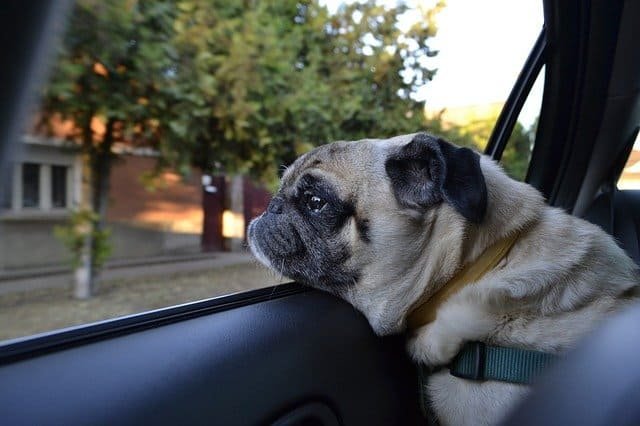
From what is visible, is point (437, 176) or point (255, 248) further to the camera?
point (255, 248)

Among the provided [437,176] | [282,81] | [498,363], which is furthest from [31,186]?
[282,81]

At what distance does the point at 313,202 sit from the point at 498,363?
36.7 inches

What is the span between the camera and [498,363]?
5.78 ft

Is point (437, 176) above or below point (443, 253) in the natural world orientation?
above

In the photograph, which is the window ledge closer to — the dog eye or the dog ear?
the dog eye

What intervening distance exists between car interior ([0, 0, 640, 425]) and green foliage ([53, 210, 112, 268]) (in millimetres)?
1037

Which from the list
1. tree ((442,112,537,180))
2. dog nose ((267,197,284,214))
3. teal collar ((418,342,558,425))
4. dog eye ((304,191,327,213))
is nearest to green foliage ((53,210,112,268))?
dog nose ((267,197,284,214))

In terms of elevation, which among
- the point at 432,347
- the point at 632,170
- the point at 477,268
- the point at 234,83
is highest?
the point at 234,83

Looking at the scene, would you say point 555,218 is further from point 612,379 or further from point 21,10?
point 21,10

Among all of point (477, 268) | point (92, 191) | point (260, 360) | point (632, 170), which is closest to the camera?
point (260, 360)

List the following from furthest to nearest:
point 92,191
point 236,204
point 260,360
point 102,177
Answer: point 236,204, point 102,177, point 92,191, point 260,360

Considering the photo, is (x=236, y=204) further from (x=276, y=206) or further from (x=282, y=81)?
(x=276, y=206)

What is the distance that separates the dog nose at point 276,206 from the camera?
2.32 metres

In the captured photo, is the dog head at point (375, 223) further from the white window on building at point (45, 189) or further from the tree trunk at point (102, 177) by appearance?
the tree trunk at point (102, 177)
